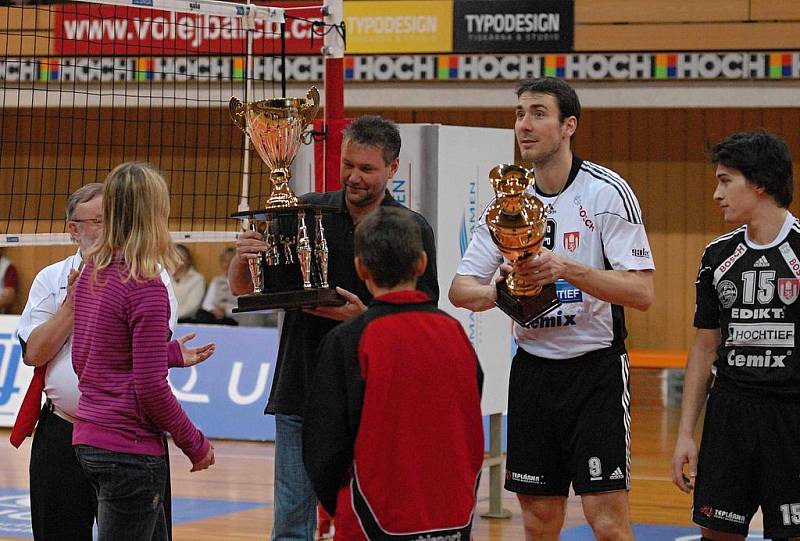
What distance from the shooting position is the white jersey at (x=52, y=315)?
427cm

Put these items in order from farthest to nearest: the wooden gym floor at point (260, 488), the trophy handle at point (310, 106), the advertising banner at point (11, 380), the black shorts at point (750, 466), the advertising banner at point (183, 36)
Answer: the advertising banner at point (183, 36) → the advertising banner at point (11, 380) → the wooden gym floor at point (260, 488) → the trophy handle at point (310, 106) → the black shorts at point (750, 466)

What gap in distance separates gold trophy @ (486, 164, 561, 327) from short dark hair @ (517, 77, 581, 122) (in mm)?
442

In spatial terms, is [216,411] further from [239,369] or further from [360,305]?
[360,305]

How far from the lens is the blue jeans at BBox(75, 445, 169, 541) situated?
147 inches

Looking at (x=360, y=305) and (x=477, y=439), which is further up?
(x=360, y=305)

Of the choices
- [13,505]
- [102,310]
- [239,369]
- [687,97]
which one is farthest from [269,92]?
[102,310]

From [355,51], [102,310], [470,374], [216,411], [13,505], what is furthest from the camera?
[355,51]

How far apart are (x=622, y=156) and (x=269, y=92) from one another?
4.16 metres

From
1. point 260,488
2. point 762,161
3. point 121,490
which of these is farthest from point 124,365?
point 260,488

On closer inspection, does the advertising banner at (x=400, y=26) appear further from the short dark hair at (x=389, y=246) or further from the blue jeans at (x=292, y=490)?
the short dark hair at (x=389, y=246)

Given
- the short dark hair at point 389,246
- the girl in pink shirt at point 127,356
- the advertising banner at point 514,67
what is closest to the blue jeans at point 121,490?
the girl in pink shirt at point 127,356

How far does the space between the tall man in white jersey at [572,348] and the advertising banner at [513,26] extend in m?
8.39

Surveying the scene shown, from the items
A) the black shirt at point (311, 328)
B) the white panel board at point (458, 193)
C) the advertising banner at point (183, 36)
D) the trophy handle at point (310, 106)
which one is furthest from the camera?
the advertising banner at point (183, 36)

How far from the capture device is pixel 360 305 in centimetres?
425
